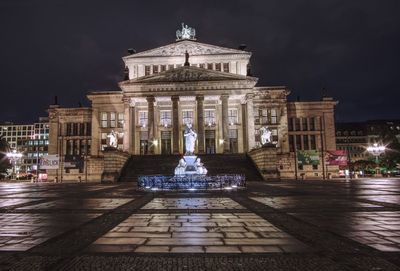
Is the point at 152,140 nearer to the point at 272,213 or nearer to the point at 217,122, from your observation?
the point at 217,122

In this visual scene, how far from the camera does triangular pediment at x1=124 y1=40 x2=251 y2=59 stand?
63656 mm

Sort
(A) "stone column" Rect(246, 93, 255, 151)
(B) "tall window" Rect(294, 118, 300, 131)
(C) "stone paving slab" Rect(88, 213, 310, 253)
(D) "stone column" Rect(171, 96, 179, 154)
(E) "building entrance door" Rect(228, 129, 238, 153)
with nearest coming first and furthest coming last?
(C) "stone paving slab" Rect(88, 213, 310, 253), (D) "stone column" Rect(171, 96, 179, 154), (A) "stone column" Rect(246, 93, 255, 151), (E) "building entrance door" Rect(228, 129, 238, 153), (B) "tall window" Rect(294, 118, 300, 131)

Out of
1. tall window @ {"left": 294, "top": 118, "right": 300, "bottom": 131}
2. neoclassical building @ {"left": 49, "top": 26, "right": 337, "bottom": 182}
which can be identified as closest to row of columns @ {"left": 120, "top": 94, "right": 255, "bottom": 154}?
neoclassical building @ {"left": 49, "top": 26, "right": 337, "bottom": 182}

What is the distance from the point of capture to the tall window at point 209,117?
62562mm

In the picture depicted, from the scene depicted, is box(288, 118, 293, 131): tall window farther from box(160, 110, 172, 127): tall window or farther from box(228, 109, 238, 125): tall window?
box(160, 110, 172, 127): tall window

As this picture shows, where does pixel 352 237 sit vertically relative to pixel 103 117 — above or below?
below

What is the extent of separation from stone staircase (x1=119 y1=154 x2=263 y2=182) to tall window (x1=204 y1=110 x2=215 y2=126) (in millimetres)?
15126

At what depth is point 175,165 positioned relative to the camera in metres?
43.8

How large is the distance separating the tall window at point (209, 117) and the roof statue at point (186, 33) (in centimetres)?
1587

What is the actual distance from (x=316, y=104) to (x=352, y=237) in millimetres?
64706

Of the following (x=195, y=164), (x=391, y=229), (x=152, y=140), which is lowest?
(x=391, y=229)

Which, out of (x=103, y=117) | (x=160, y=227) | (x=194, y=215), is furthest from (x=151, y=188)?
(x=103, y=117)

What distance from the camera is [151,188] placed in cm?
2367

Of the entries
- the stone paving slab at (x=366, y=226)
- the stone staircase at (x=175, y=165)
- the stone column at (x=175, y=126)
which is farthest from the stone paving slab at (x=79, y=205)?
the stone column at (x=175, y=126)
